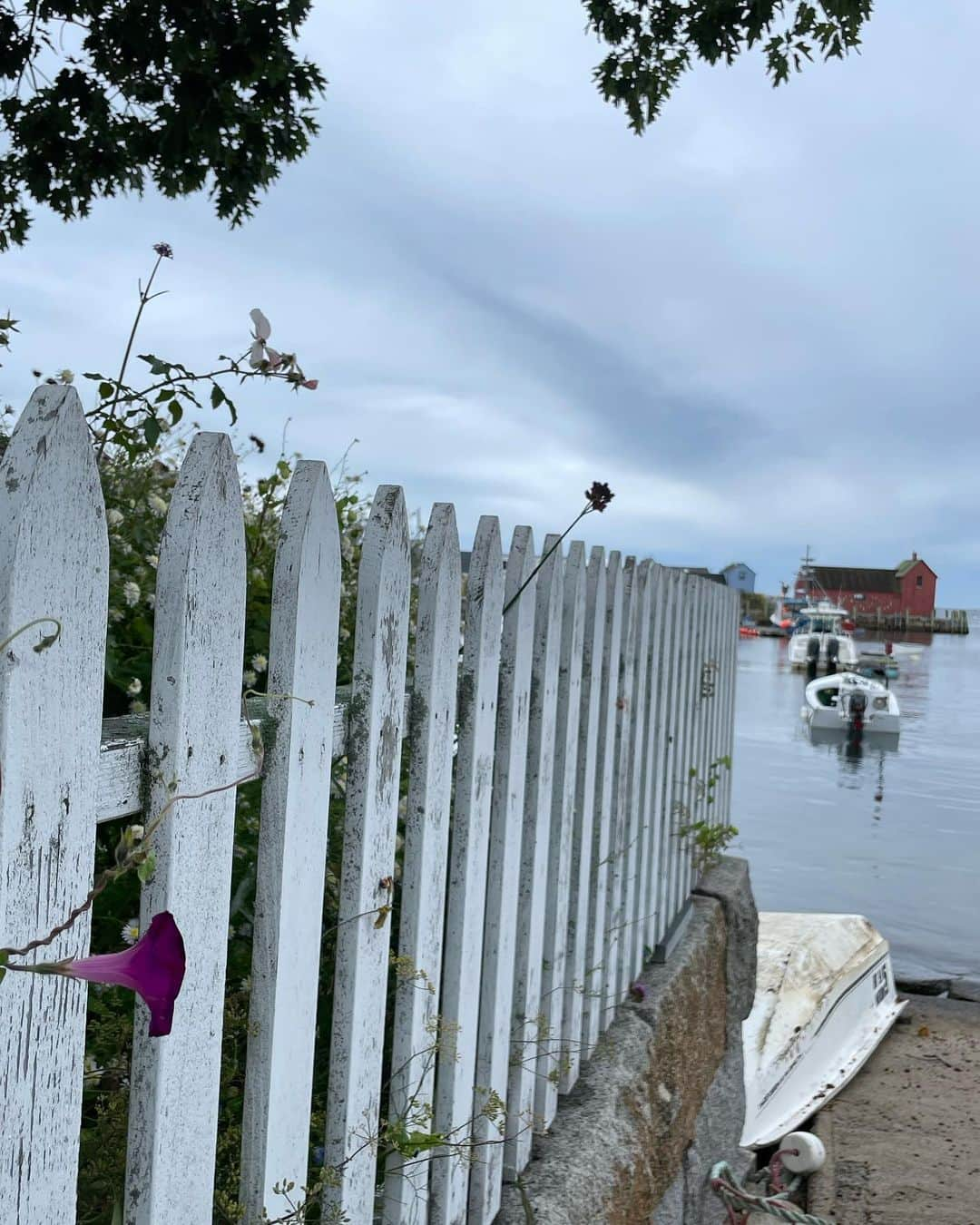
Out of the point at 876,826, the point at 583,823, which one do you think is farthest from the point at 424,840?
the point at 876,826

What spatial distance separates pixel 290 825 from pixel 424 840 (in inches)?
20.1

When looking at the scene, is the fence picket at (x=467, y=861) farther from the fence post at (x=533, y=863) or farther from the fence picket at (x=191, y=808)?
the fence picket at (x=191, y=808)

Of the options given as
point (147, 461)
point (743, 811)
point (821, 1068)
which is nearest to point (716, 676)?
point (821, 1068)

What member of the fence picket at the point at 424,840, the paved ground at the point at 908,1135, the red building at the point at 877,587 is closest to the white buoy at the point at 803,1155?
the paved ground at the point at 908,1135

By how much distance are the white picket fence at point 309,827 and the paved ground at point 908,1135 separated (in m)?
2.80

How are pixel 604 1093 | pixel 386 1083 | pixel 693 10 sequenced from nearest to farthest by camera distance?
pixel 386 1083
pixel 604 1093
pixel 693 10

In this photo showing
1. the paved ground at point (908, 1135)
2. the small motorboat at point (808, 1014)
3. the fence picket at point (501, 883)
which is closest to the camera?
the fence picket at point (501, 883)

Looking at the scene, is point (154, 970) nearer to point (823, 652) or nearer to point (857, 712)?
point (857, 712)

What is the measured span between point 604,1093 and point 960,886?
1633 cm

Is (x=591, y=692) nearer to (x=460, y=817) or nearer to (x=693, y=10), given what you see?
(x=460, y=817)

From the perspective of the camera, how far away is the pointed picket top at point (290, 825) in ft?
5.26

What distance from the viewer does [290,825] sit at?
1.63 m

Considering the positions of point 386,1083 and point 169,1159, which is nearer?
point 169,1159

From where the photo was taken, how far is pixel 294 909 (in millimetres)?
1663
